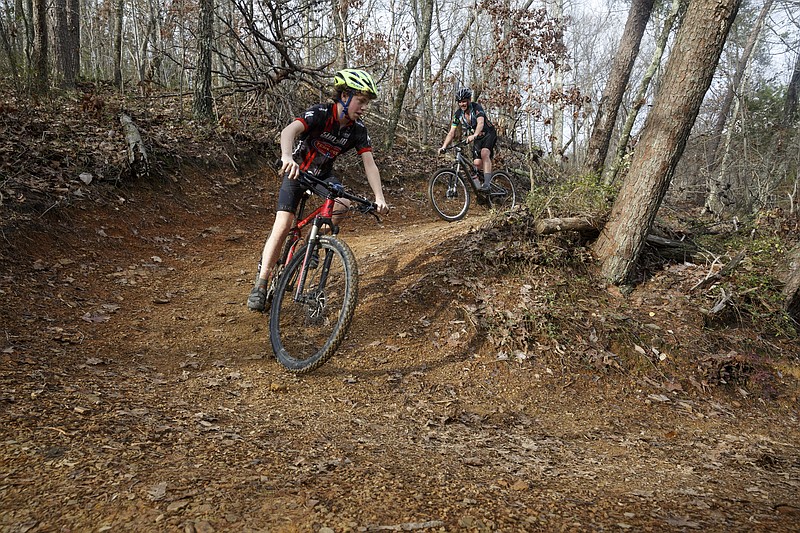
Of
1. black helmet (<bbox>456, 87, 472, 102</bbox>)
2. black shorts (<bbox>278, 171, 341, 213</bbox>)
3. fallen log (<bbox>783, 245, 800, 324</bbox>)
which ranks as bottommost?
→ fallen log (<bbox>783, 245, 800, 324</bbox>)

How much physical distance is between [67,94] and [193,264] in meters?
6.21

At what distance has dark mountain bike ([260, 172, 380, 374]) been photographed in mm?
4082

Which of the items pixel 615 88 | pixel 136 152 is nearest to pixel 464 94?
pixel 615 88

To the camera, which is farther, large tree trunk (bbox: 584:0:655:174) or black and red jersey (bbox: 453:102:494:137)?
black and red jersey (bbox: 453:102:494:137)

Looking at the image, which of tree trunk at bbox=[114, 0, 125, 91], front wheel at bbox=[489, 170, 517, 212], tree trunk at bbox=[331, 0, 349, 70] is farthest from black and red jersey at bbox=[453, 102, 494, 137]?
tree trunk at bbox=[114, 0, 125, 91]

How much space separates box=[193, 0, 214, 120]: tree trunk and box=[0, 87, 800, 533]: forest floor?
2406 millimetres

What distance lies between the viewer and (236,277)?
653 cm

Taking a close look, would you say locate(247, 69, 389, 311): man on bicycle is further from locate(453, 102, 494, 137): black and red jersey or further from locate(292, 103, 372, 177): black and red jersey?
locate(453, 102, 494, 137): black and red jersey

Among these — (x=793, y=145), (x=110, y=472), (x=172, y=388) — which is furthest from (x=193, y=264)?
(x=793, y=145)

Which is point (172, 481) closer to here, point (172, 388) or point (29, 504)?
point (29, 504)

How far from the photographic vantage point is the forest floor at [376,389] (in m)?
2.18

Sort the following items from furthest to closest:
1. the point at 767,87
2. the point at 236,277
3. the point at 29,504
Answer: the point at 767,87 < the point at 236,277 < the point at 29,504

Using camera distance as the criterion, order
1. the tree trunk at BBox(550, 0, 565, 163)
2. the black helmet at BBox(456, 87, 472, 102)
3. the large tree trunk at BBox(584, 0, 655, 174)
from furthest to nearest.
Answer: the tree trunk at BBox(550, 0, 565, 163) → the black helmet at BBox(456, 87, 472, 102) → the large tree trunk at BBox(584, 0, 655, 174)

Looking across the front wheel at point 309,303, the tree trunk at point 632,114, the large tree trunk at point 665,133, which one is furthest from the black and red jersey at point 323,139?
the tree trunk at point 632,114
